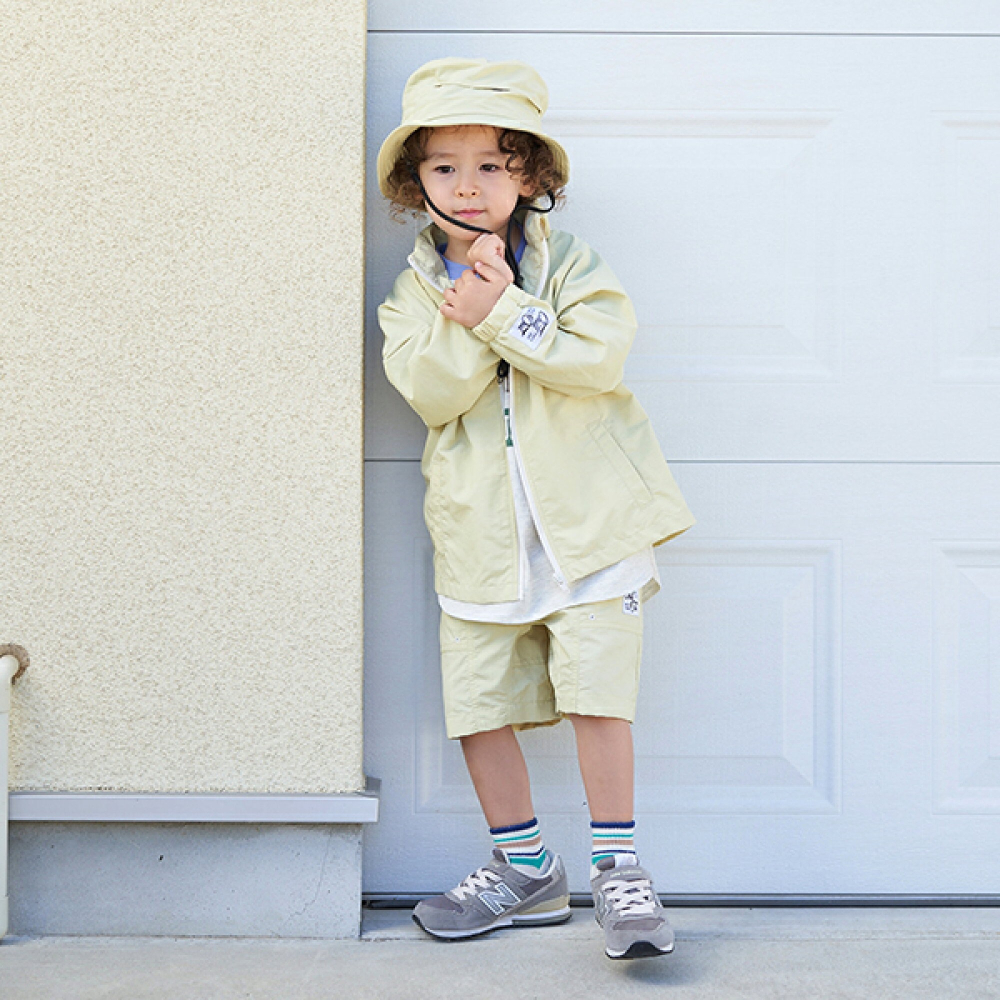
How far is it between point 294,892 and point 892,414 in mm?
1295

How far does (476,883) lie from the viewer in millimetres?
1932

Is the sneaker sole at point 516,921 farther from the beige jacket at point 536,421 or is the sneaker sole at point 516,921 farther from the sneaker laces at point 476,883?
the beige jacket at point 536,421

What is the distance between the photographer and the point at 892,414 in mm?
2146

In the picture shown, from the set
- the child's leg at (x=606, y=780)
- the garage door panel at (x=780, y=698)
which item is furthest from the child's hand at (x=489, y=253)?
the child's leg at (x=606, y=780)

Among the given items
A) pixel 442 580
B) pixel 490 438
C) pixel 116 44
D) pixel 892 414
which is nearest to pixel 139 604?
pixel 442 580

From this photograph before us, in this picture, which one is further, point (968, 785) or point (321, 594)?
point (968, 785)

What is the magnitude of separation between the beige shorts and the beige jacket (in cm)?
8

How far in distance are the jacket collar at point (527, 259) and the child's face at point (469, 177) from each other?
0.05m

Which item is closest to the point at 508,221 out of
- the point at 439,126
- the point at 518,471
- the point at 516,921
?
the point at 439,126

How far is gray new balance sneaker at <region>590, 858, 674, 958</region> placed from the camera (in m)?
1.67

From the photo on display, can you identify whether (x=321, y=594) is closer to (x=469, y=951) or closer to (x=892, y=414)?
(x=469, y=951)

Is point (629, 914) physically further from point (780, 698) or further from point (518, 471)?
point (518, 471)

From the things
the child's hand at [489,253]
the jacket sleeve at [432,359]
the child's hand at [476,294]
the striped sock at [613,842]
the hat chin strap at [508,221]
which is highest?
the hat chin strap at [508,221]

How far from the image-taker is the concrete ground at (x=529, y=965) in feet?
5.48
